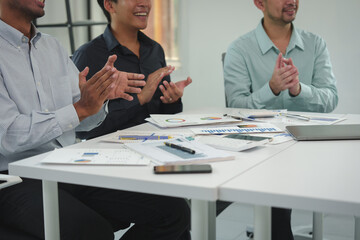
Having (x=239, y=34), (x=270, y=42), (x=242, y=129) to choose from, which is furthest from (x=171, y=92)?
(x=239, y=34)

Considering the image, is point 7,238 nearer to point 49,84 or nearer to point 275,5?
point 49,84

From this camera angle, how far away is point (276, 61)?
2504mm

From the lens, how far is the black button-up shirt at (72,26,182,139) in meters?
2.18

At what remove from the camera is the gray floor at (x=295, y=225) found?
2.61 m

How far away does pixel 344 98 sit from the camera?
3492 millimetres

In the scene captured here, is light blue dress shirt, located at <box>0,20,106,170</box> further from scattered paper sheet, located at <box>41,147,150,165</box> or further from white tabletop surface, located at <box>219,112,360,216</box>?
white tabletop surface, located at <box>219,112,360,216</box>

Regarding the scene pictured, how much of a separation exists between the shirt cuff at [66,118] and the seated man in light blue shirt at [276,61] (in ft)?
3.66

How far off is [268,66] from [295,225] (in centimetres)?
95

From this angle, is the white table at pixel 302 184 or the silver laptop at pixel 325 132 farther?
the silver laptop at pixel 325 132

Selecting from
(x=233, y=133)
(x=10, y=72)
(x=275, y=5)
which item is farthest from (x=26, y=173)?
(x=275, y=5)

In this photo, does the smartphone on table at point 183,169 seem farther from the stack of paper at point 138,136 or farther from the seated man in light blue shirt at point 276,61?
the seated man in light blue shirt at point 276,61

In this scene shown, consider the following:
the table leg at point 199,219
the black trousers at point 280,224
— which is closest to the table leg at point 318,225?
the black trousers at point 280,224

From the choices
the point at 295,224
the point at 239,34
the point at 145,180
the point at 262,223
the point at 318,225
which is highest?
the point at 239,34

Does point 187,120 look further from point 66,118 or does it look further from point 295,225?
point 295,225
